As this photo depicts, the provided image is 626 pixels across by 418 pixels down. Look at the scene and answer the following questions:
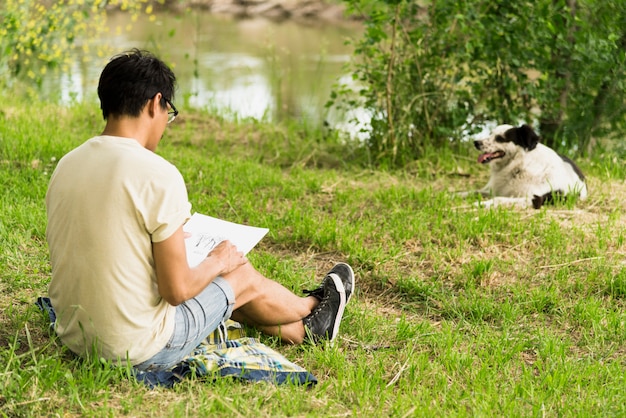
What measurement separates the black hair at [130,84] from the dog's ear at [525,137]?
152 inches

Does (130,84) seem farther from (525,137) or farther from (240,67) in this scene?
(240,67)

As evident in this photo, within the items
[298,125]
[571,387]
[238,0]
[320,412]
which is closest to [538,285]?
[571,387]

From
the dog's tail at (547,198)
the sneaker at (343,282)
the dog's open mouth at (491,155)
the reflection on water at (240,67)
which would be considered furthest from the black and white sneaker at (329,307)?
the reflection on water at (240,67)

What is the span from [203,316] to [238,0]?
22.2 meters

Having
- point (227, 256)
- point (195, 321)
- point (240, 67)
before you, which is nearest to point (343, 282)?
point (227, 256)

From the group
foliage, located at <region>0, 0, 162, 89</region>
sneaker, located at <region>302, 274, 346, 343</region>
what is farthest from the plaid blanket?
foliage, located at <region>0, 0, 162, 89</region>

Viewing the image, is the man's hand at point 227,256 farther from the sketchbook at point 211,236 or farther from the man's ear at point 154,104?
the man's ear at point 154,104

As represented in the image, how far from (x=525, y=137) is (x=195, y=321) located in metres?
3.80

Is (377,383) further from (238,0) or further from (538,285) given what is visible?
(238,0)

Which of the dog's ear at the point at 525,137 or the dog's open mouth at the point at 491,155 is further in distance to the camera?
the dog's open mouth at the point at 491,155

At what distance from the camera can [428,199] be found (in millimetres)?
6055

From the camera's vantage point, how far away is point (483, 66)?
7.62 m

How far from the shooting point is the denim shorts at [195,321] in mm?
3215

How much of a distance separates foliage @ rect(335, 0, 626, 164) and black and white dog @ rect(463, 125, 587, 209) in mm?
1192
